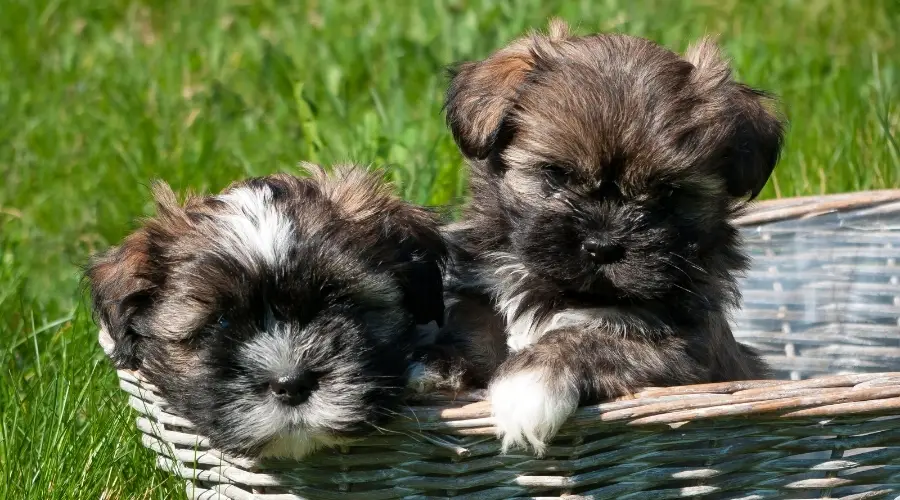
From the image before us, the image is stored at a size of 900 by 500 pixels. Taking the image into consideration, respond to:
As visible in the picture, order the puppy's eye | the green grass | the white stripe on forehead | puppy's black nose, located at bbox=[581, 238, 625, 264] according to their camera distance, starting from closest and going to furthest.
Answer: the white stripe on forehead
puppy's black nose, located at bbox=[581, 238, 625, 264]
the puppy's eye
the green grass

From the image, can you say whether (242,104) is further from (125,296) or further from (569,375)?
(569,375)

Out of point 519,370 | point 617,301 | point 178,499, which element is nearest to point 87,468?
point 178,499

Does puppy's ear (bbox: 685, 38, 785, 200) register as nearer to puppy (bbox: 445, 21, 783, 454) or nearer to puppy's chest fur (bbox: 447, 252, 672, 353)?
puppy (bbox: 445, 21, 783, 454)

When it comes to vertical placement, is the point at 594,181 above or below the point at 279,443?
above

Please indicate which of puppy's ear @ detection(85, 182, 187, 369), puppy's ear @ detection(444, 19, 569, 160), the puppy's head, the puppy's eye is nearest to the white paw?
the puppy's head

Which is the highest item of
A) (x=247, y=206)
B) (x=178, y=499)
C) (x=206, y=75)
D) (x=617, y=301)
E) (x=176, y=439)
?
(x=206, y=75)

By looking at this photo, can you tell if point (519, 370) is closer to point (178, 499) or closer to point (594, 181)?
point (594, 181)

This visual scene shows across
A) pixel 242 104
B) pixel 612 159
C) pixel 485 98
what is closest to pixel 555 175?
pixel 612 159
